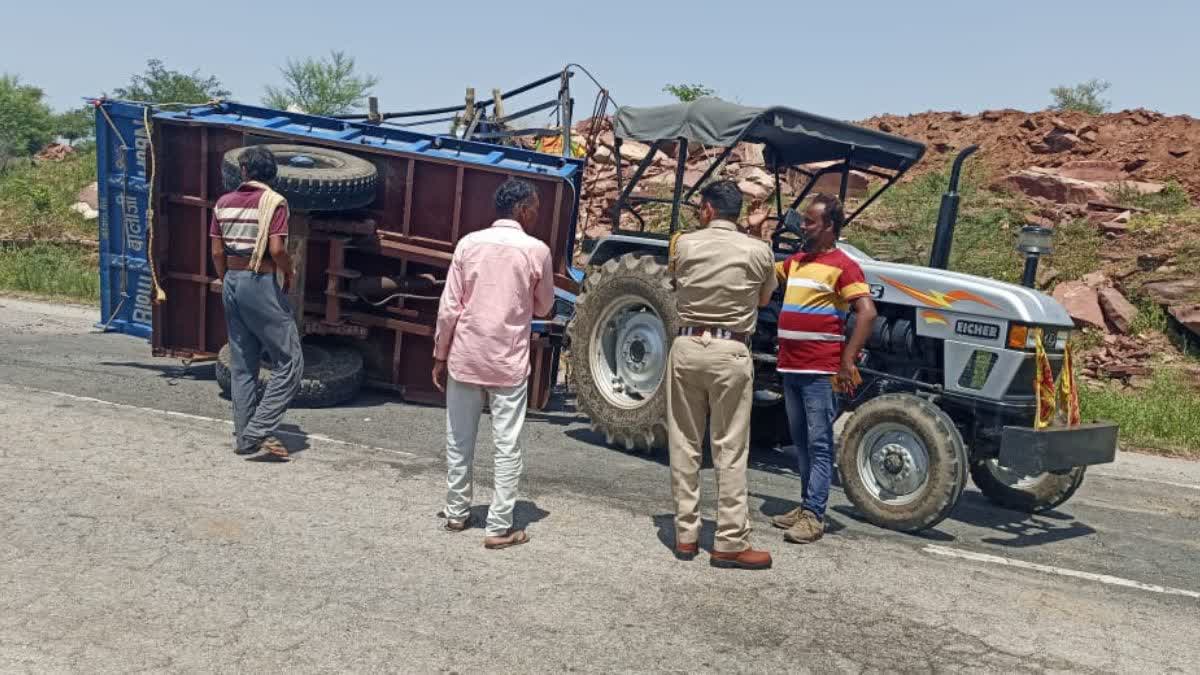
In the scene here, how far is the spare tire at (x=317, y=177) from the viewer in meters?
8.48

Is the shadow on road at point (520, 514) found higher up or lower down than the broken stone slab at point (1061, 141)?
lower down

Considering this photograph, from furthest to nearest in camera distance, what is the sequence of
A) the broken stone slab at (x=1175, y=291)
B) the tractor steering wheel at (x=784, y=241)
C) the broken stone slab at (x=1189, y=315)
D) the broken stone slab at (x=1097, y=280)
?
the broken stone slab at (x=1097, y=280)
the broken stone slab at (x=1175, y=291)
the broken stone slab at (x=1189, y=315)
the tractor steering wheel at (x=784, y=241)

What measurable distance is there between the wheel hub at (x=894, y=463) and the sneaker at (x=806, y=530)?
2.06ft

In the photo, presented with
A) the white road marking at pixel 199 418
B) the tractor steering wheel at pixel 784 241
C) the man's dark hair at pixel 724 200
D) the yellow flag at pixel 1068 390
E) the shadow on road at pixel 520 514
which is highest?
the man's dark hair at pixel 724 200

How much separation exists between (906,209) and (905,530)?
15395 mm

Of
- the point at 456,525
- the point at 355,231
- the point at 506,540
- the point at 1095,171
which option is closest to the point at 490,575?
the point at 506,540

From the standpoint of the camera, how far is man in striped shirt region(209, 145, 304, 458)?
23.2 feet

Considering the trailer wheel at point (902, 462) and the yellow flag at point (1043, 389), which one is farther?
the yellow flag at point (1043, 389)

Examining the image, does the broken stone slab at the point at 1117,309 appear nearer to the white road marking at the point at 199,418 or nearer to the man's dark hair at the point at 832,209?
the man's dark hair at the point at 832,209

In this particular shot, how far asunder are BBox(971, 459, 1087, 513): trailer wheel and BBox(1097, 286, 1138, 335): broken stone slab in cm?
824

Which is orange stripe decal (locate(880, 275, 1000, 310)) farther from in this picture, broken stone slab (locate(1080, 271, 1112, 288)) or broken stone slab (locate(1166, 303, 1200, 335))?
broken stone slab (locate(1080, 271, 1112, 288))

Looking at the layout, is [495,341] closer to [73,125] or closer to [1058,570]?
[1058,570]

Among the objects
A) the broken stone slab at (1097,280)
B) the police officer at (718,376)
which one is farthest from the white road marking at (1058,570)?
the broken stone slab at (1097,280)

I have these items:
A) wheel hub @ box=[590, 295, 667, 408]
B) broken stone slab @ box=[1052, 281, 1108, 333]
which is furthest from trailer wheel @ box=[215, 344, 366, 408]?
broken stone slab @ box=[1052, 281, 1108, 333]
